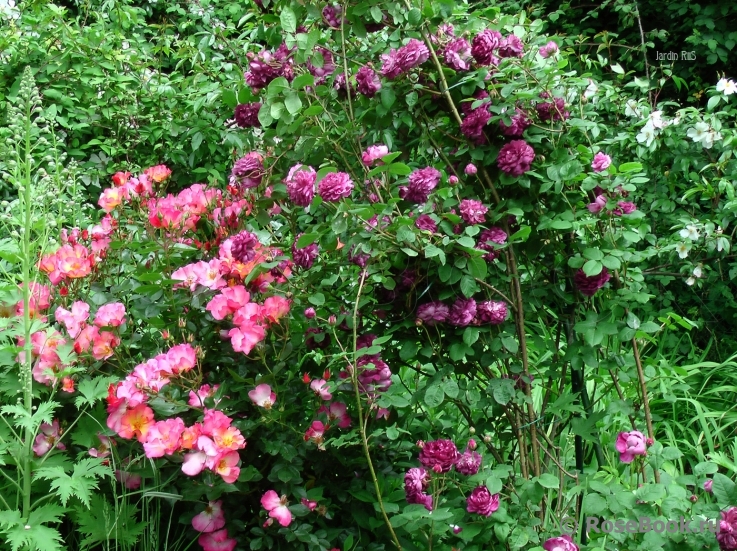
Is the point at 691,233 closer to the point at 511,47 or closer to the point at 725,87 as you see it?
the point at 725,87

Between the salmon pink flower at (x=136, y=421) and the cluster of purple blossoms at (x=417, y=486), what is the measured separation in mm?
531

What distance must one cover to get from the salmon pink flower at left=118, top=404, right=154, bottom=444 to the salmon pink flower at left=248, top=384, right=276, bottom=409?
0.21 metres

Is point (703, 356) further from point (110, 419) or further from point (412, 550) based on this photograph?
point (110, 419)

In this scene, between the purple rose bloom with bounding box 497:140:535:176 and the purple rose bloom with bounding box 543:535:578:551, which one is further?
the purple rose bloom with bounding box 497:140:535:176

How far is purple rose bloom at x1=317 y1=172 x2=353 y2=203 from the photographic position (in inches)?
55.5

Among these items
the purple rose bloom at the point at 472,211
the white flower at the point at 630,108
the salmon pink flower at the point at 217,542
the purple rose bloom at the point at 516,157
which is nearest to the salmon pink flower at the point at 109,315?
the salmon pink flower at the point at 217,542

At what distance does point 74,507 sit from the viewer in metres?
1.53

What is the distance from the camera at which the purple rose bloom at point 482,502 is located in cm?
143

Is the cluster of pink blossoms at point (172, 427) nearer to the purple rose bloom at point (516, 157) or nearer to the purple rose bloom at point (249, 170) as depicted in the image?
the purple rose bloom at point (249, 170)

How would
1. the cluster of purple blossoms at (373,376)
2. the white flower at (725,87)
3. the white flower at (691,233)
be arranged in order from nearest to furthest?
the cluster of purple blossoms at (373,376) → the white flower at (691,233) → the white flower at (725,87)

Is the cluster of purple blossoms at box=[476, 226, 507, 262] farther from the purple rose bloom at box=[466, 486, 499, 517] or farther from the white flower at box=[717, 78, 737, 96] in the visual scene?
the white flower at box=[717, 78, 737, 96]

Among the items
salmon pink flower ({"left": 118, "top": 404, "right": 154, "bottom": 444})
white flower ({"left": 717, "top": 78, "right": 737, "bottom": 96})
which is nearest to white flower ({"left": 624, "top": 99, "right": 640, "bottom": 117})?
white flower ({"left": 717, "top": 78, "right": 737, "bottom": 96})

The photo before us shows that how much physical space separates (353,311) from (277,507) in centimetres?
44

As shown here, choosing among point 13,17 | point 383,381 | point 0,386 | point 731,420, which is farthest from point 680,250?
point 13,17
